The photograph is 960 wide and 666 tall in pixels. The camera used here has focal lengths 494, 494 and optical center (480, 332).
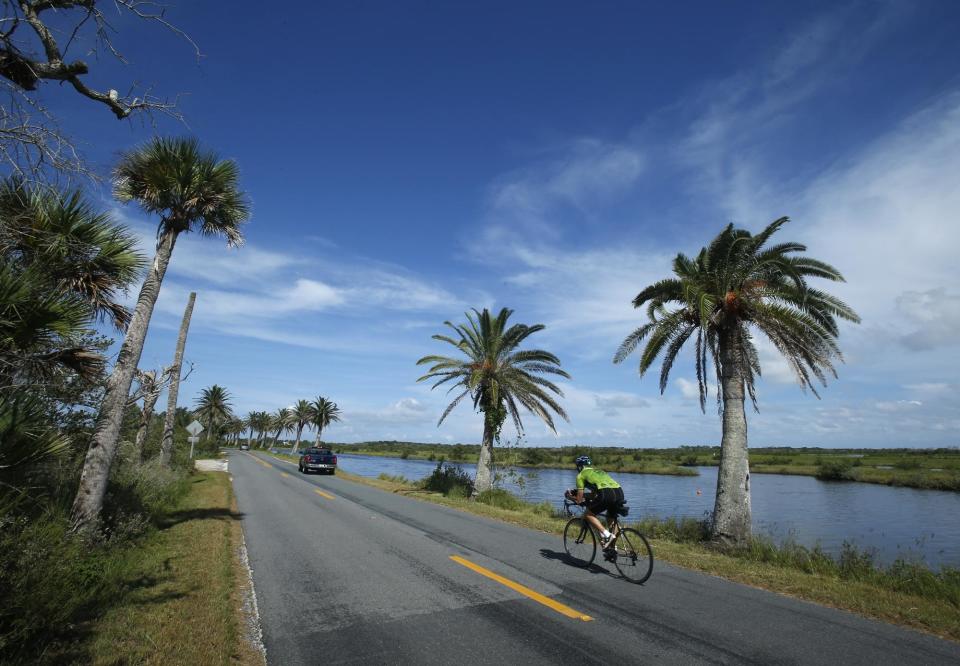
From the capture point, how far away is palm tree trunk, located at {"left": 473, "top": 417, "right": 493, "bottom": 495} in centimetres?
2052

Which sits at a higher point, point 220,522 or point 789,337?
point 789,337

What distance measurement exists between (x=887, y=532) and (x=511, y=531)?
2090 centimetres

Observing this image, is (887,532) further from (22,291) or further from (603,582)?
(22,291)

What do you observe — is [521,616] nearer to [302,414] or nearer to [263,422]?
[302,414]

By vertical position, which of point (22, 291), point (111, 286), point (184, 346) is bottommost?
point (22, 291)

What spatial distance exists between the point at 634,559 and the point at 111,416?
9.22 metres

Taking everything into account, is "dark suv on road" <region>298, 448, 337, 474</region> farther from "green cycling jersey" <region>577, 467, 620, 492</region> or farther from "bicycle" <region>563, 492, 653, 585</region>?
"green cycling jersey" <region>577, 467, 620, 492</region>

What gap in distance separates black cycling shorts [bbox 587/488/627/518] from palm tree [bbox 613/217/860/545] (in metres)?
4.99

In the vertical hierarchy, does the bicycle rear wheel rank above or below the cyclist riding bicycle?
below

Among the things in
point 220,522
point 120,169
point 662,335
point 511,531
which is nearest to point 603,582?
point 511,531

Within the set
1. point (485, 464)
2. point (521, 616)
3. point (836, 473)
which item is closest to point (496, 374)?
point (485, 464)

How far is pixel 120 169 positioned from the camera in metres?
10.1

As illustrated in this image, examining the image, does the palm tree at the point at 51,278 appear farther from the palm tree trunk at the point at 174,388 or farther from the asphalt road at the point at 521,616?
the palm tree trunk at the point at 174,388

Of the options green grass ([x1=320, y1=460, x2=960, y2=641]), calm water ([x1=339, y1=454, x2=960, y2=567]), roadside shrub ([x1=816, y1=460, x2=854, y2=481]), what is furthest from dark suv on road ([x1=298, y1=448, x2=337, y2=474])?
roadside shrub ([x1=816, y1=460, x2=854, y2=481])
